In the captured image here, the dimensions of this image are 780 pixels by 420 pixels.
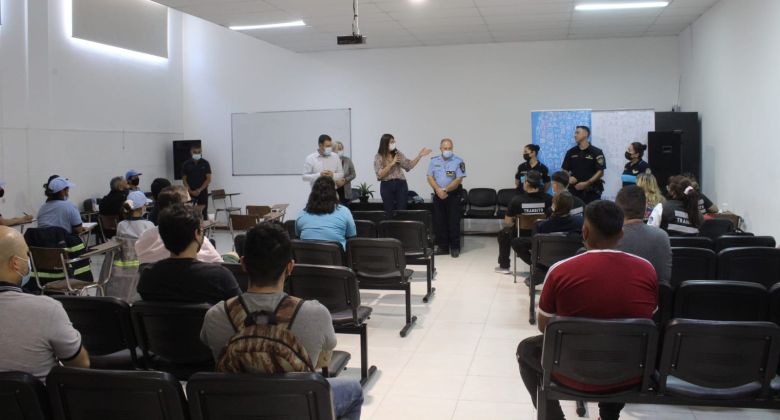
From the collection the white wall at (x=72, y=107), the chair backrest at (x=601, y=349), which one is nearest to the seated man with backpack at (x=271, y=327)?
the chair backrest at (x=601, y=349)

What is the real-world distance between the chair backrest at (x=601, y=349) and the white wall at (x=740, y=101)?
14.2ft

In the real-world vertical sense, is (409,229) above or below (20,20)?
below

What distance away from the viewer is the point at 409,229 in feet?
20.7

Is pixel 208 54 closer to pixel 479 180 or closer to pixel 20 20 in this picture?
pixel 20 20

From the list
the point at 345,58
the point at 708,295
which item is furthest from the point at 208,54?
the point at 708,295

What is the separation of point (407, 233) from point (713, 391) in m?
3.83

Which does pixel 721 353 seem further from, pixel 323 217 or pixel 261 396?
pixel 323 217

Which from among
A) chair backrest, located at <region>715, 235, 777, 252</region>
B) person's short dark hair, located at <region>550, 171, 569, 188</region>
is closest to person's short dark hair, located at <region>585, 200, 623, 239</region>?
chair backrest, located at <region>715, 235, 777, 252</region>

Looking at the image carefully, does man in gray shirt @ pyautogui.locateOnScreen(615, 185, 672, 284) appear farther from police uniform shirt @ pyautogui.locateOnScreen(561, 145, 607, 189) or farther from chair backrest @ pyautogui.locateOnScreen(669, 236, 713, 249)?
police uniform shirt @ pyautogui.locateOnScreen(561, 145, 607, 189)

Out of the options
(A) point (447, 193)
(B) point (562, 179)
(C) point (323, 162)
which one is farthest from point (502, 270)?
(C) point (323, 162)

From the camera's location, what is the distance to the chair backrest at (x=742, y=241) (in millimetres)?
4949

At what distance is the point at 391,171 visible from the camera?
8797 millimetres

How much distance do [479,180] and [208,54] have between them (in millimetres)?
5580

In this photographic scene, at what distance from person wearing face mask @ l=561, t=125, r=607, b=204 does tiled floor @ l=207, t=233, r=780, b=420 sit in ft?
7.51
